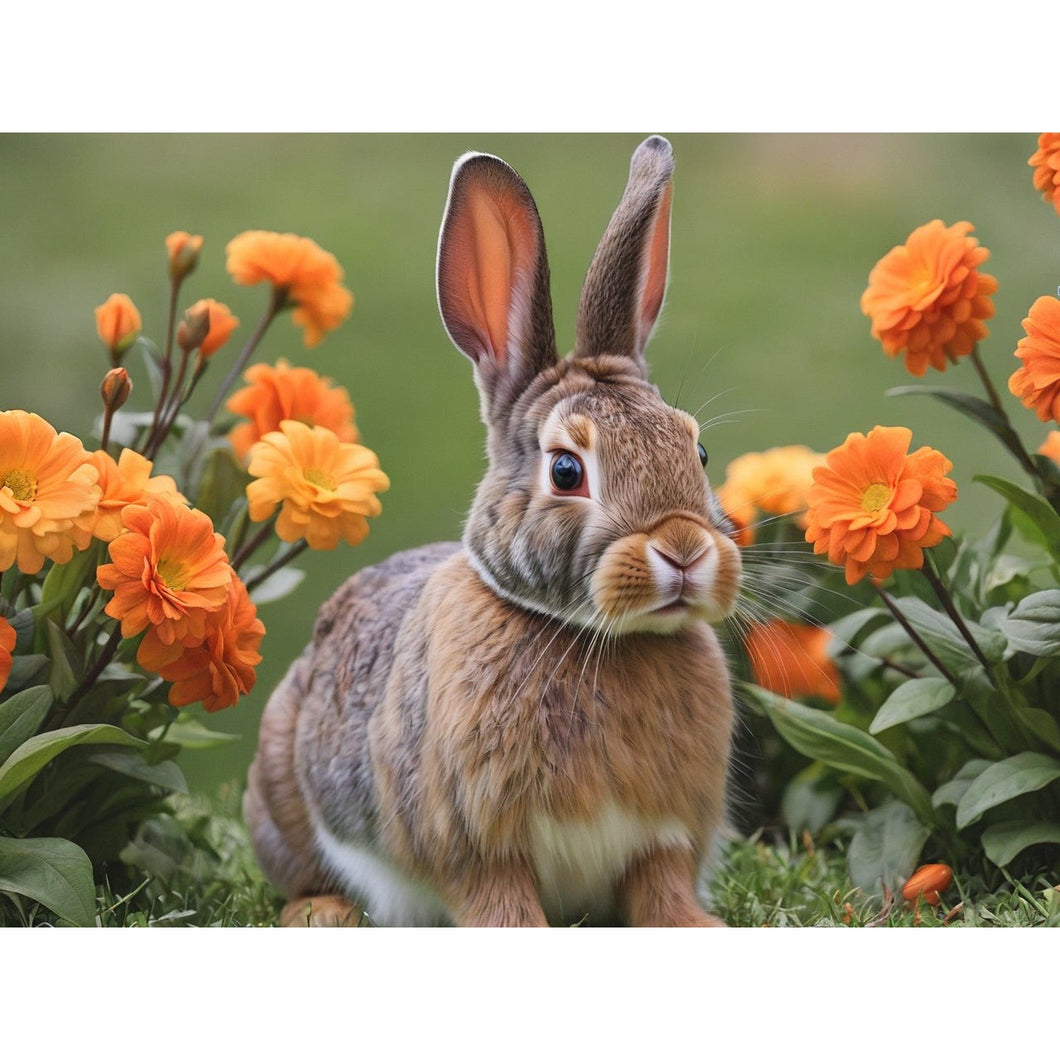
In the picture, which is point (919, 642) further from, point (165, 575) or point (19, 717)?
point (19, 717)

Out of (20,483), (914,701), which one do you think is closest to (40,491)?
(20,483)

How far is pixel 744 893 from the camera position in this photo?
1.92 meters

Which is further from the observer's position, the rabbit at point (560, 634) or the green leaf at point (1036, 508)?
the green leaf at point (1036, 508)

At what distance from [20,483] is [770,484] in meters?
1.31

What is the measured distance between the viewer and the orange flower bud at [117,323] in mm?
1929

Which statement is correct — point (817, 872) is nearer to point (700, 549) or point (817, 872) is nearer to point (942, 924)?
point (942, 924)

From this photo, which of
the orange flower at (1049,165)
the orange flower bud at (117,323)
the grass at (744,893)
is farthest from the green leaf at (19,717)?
the orange flower at (1049,165)

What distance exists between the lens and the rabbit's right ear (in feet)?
5.43

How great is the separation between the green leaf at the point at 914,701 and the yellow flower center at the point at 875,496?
0.29 meters

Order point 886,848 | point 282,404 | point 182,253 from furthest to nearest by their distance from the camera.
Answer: point 282,404 < point 182,253 < point 886,848

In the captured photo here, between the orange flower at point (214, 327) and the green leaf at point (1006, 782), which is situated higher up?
the orange flower at point (214, 327)

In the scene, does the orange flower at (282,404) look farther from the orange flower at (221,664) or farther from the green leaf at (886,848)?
the green leaf at (886,848)

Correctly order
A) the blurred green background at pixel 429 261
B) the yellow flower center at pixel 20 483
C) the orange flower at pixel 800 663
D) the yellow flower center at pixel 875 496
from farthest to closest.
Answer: the blurred green background at pixel 429 261, the orange flower at pixel 800 663, the yellow flower center at pixel 875 496, the yellow flower center at pixel 20 483

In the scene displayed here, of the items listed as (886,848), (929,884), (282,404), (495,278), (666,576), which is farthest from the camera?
(282,404)
